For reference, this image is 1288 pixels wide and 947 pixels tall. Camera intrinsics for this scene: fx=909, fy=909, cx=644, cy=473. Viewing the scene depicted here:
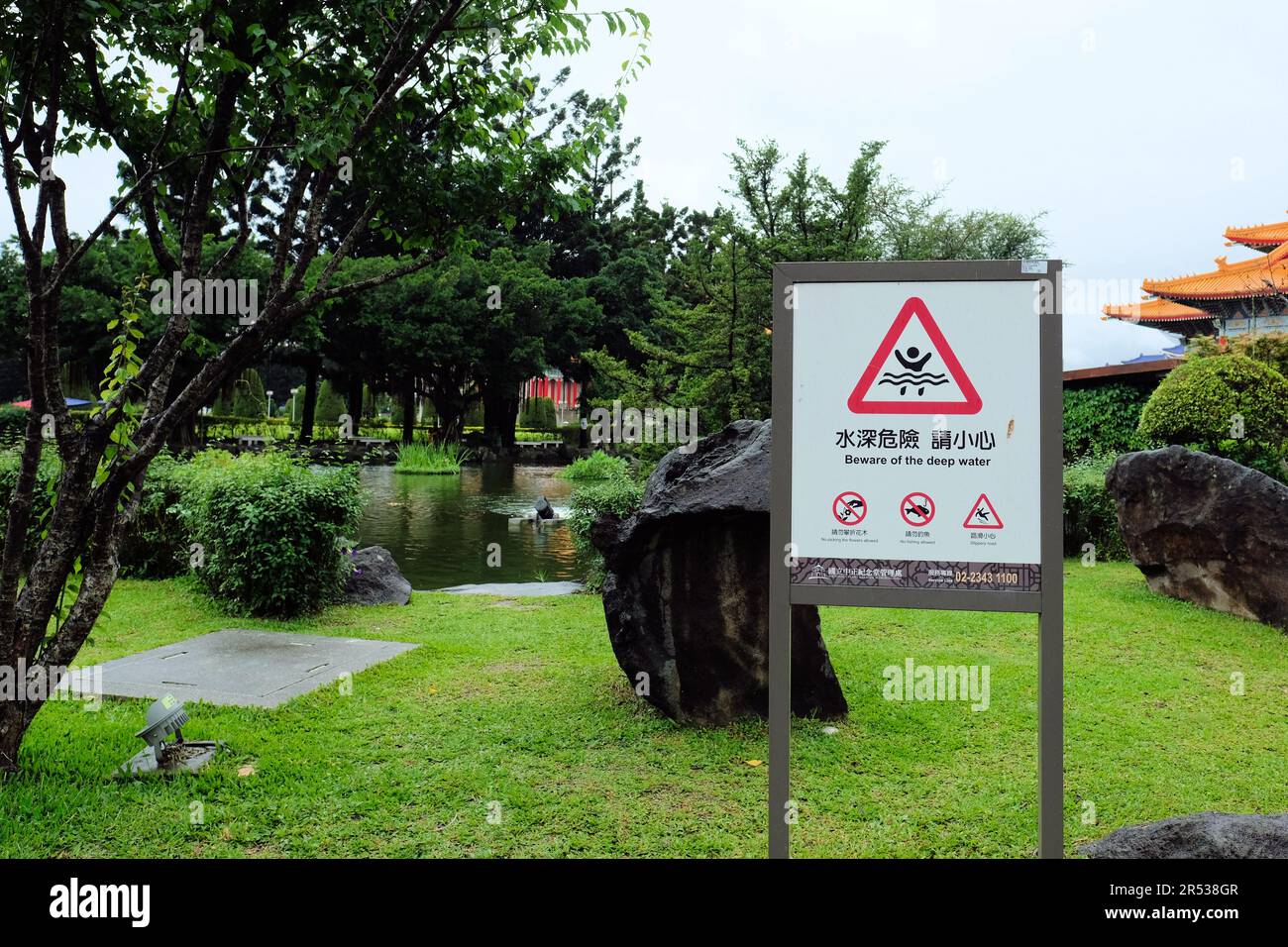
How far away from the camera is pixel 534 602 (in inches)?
336

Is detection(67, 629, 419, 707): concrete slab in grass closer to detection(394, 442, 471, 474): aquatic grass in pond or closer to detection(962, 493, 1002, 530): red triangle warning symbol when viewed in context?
detection(962, 493, 1002, 530): red triangle warning symbol

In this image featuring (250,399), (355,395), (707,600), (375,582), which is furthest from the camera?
(250,399)

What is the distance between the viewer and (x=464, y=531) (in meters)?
13.9

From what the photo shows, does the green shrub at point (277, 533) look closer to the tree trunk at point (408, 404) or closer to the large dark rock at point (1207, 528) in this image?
the large dark rock at point (1207, 528)

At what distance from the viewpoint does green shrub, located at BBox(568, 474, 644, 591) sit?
8586mm

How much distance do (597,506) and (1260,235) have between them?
2650cm

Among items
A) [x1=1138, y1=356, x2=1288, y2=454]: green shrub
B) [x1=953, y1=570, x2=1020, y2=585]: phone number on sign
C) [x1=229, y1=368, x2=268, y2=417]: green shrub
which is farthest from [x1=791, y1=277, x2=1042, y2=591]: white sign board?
[x1=229, y1=368, x2=268, y2=417]: green shrub

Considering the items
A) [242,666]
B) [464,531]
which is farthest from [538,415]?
[242,666]

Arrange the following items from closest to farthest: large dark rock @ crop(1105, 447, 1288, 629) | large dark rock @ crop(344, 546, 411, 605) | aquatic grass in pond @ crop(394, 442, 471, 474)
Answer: large dark rock @ crop(1105, 447, 1288, 629) < large dark rock @ crop(344, 546, 411, 605) < aquatic grass in pond @ crop(394, 442, 471, 474)

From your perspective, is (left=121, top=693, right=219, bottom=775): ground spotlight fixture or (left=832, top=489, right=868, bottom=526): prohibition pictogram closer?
(left=832, top=489, right=868, bottom=526): prohibition pictogram

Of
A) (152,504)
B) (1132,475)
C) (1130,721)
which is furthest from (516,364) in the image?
(1130,721)

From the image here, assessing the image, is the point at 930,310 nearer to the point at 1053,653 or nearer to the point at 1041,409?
the point at 1041,409

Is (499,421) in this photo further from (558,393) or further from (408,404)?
(558,393)

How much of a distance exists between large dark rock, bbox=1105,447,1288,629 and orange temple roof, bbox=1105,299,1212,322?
22.9 m
